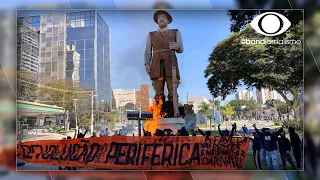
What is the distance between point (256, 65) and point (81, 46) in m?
2.46

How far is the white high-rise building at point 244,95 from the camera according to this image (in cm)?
418

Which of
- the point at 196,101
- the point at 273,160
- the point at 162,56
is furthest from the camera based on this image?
the point at 162,56

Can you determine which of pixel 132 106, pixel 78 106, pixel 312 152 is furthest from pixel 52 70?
pixel 312 152

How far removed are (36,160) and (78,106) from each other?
0.96 meters

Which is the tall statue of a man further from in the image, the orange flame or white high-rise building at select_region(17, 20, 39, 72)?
white high-rise building at select_region(17, 20, 39, 72)

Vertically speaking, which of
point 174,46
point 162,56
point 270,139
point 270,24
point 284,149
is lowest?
point 284,149

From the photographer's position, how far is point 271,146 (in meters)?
4.12

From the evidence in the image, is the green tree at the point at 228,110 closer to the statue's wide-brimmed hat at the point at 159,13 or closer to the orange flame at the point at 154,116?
the orange flame at the point at 154,116

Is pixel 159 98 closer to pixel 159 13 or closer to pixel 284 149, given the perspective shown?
Answer: pixel 159 13

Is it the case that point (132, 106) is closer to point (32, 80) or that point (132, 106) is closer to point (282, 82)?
point (32, 80)

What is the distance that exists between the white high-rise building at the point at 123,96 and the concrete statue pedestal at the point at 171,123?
478 mm

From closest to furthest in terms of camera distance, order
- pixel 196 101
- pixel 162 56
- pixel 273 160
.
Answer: pixel 273 160
pixel 196 101
pixel 162 56

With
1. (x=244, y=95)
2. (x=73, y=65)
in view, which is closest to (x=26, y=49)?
(x=73, y=65)

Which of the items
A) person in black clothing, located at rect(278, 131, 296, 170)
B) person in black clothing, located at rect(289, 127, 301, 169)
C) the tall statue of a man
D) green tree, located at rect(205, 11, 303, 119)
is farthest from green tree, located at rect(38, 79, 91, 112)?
person in black clothing, located at rect(289, 127, 301, 169)
